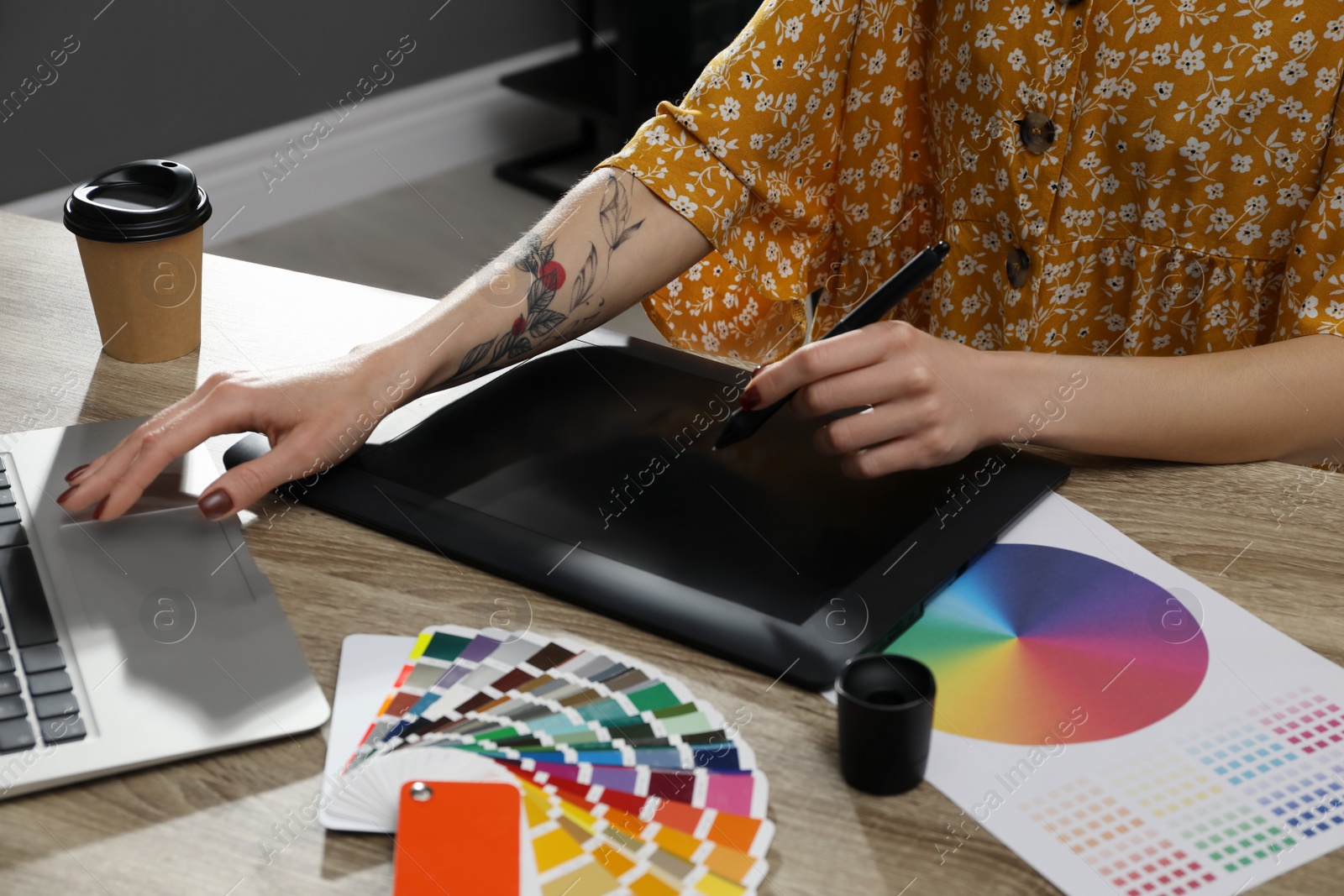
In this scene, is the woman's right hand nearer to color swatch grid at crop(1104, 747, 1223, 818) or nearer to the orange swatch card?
the orange swatch card

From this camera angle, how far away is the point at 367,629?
2.24 feet

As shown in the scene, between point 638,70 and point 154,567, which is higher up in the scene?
point 154,567

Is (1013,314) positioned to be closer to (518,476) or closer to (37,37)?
(518,476)

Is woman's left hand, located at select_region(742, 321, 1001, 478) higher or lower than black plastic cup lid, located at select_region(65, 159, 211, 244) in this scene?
lower

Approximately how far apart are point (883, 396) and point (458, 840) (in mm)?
419

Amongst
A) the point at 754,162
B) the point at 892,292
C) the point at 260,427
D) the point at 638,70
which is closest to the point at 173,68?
the point at 638,70

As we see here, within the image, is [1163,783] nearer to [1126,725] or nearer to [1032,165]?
[1126,725]

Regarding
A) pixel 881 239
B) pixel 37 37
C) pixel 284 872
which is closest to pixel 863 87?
pixel 881 239

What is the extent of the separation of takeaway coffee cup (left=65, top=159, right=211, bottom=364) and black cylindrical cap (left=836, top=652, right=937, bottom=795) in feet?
2.21

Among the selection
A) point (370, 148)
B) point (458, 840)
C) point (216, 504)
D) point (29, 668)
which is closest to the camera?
point (458, 840)

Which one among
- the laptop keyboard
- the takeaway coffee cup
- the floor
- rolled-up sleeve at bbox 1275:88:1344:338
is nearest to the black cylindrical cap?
the laptop keyboard

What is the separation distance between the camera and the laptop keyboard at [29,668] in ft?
1.96

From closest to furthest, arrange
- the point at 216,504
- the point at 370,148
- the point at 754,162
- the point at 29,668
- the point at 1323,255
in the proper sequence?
the point at 29,668
the point at 216,504
the point at 1323,255
the point at 754,162
the point at 370,148

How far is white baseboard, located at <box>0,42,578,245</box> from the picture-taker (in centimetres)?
291
